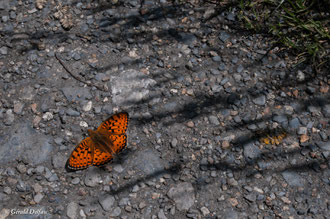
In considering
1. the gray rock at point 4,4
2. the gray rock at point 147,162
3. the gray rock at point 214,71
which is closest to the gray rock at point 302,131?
the gray rock at point 214,71

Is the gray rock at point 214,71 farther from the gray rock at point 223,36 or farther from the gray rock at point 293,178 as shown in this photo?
the gray rock at point 293,178

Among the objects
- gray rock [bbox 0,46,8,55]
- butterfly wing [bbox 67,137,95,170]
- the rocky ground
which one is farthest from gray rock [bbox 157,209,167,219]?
gray rock [bbox 0,46,8,55]

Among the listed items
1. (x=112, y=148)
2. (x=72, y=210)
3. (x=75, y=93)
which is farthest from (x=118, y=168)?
(x=75, y=93)

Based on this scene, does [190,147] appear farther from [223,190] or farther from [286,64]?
[286,64]

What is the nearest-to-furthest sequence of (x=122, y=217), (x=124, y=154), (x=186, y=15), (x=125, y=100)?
1. (x=122, y=217)
2. (x=124, y=154)
3. (x=125, y=100)
4. (x=186, y=15)

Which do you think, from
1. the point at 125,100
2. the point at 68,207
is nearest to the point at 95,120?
the point at 125,100
